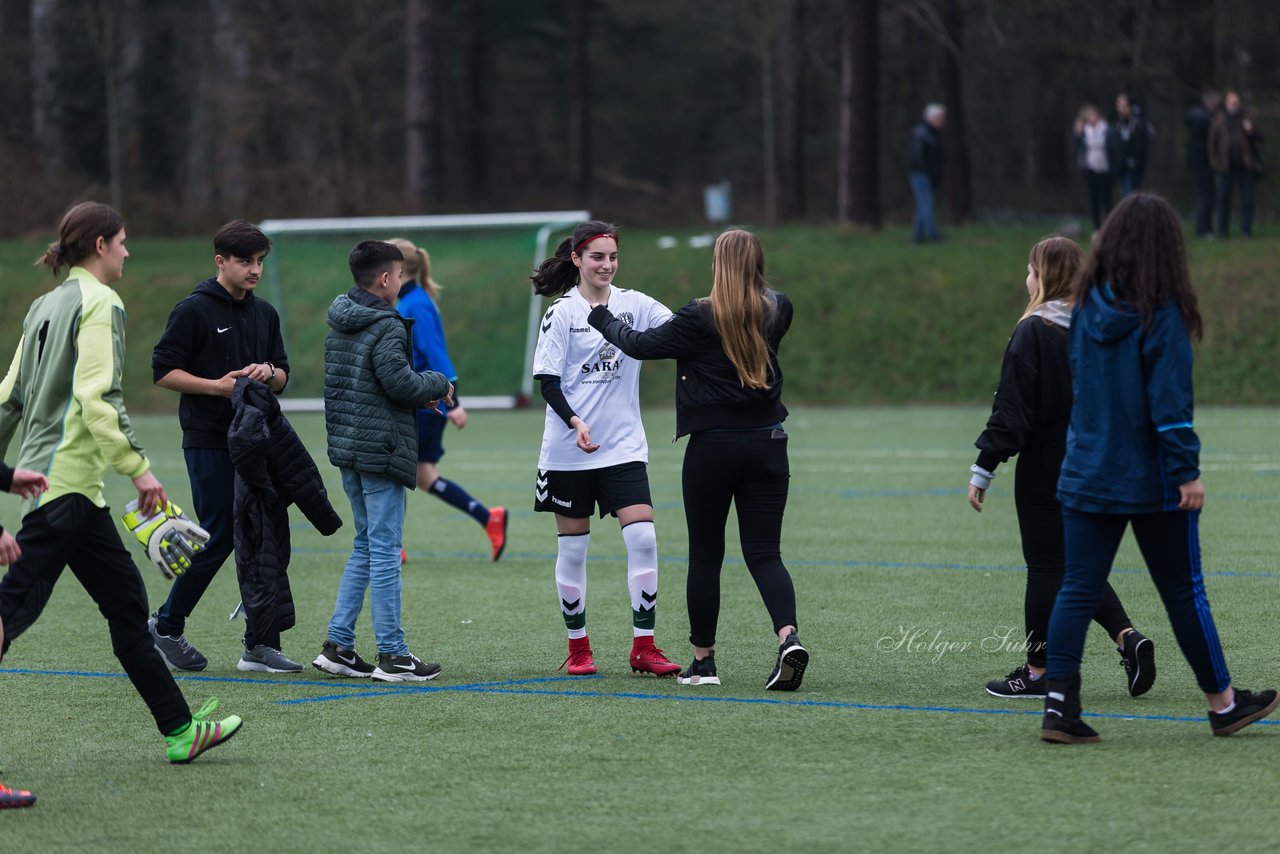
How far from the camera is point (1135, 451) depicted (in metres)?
5.53

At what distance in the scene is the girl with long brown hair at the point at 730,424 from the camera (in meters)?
6.69

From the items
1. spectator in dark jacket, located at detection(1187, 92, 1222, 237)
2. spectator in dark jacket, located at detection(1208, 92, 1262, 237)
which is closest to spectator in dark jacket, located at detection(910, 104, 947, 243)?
spectator in dark jacket, located at detection(1187, 92, 1222, 237)

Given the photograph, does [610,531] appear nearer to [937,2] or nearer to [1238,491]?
[1238,491]

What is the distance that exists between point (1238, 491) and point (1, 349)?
2132 centimetres

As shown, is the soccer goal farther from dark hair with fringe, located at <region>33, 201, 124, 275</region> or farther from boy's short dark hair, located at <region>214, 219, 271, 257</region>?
dark hair with fringe, located at <region>33, 201, 124, 275</region>

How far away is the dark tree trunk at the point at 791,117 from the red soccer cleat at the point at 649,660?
111 feet

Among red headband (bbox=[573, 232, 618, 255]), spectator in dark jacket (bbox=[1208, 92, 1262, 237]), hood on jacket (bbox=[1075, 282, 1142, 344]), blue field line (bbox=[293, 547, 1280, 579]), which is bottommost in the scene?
blue field line (bbox=[293, 547, 1280, 579])

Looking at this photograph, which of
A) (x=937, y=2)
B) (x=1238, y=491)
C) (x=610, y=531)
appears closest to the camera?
(x=610, y=531)

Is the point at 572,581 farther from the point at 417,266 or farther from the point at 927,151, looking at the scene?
the point at 927,151

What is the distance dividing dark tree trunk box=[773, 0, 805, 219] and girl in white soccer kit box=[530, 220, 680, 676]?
33.7 meters

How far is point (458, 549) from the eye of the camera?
455 inches

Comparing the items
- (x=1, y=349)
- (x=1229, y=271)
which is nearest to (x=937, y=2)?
(x=1229, y=271)

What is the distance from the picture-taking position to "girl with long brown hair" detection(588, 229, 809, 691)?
21.9 ft

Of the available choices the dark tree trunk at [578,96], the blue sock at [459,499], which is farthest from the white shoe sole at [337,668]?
the dark tree trunk at [578,96]
